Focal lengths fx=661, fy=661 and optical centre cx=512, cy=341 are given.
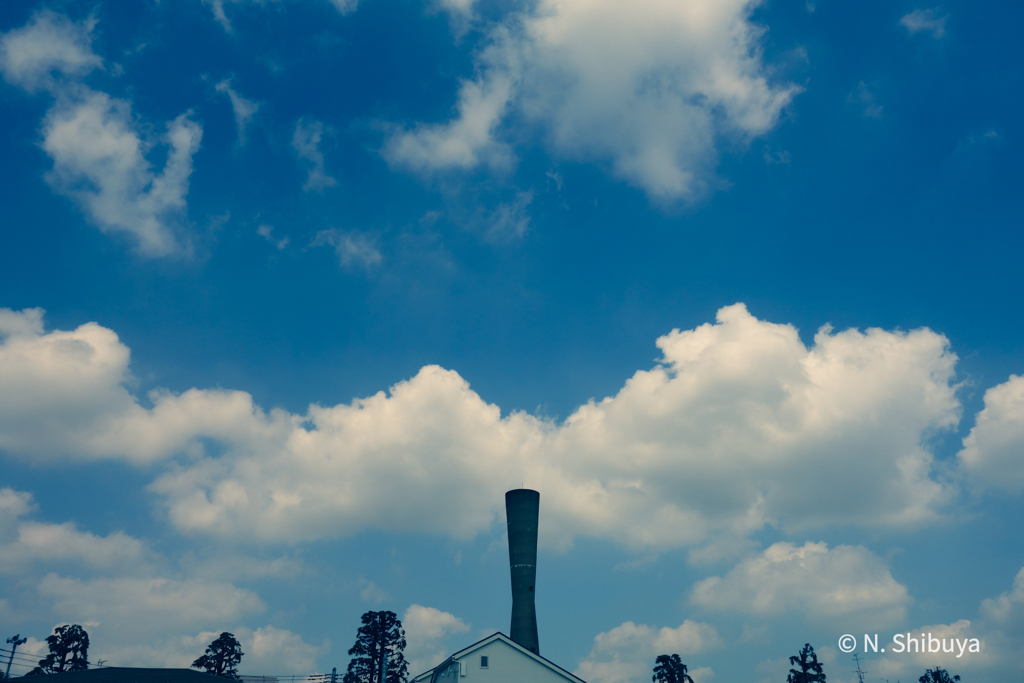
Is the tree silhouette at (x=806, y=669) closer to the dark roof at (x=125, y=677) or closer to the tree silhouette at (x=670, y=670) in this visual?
the tree silhouette at (x=670, y=670)

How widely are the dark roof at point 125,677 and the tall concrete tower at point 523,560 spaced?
22.3 m

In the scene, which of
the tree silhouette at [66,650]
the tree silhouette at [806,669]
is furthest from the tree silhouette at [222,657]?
the tree silhouette at [806,669]

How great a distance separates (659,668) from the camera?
7038cm

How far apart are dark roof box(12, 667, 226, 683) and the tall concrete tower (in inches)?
878

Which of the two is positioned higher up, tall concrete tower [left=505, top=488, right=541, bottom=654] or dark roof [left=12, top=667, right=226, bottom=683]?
tall concrete tower [left=505, top=488, right=541, bottom=654]

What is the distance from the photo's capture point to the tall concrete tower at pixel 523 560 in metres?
53.7

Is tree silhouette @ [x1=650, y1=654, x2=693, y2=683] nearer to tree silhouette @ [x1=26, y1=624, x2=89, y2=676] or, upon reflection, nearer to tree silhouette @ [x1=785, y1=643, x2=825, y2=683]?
tree silhouette @ [x1=785, y1=643, x2=825, y2=683]

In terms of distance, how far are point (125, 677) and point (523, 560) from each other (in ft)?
96.8

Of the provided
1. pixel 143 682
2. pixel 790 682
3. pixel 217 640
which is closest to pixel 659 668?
pixel 790 682

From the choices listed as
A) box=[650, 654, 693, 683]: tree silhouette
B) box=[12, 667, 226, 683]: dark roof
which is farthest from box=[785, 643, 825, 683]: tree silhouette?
box=[12, 667, 226, 683]: dark roof

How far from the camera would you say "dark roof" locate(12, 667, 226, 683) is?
1598 inches

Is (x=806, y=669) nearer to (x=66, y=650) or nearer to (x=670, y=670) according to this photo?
(x=670, y=670)

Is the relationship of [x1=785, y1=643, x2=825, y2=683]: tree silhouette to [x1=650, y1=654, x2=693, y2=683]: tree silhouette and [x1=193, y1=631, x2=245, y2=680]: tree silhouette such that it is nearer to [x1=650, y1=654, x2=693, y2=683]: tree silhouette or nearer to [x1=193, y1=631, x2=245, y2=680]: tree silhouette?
[x1=650, y1=654, x2=693, y2=683]: tree silhouette

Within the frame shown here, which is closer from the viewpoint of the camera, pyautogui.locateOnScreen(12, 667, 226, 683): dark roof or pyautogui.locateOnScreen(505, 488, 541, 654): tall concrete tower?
pyautogui.locateOnScreen(12, 667, 226, 683): dark roof
